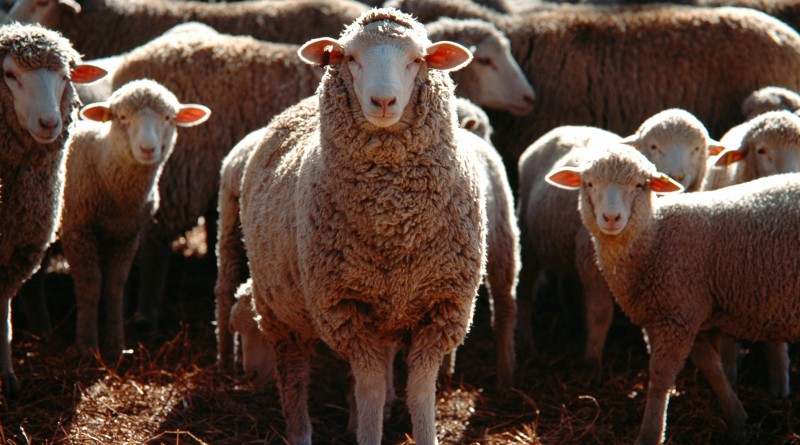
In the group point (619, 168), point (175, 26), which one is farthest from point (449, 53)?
point (175, 26)

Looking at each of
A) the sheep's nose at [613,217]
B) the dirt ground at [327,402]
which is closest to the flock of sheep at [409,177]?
the sheep's nose at [613,217]

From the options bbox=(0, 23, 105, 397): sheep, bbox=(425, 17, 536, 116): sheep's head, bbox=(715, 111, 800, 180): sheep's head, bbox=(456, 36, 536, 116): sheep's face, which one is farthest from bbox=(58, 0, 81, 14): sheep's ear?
bbox=(715, 111, 800, 180): sheep's head

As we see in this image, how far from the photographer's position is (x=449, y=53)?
3.77 meters

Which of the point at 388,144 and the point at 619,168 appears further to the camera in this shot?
the point at 619,168

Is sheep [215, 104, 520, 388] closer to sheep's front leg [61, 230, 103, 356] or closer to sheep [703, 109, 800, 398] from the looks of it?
sheep's front leg [61, 230, 103, 356]

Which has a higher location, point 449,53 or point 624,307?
point 449,53

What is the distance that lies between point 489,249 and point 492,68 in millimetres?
2373

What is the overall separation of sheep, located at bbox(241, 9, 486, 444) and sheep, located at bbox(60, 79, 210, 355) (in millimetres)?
1818

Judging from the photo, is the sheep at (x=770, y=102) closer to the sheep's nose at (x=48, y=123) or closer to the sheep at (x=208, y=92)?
the sheep at (x=208, y=92)

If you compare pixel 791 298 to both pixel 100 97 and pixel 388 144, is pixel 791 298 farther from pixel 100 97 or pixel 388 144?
pixel 100 97

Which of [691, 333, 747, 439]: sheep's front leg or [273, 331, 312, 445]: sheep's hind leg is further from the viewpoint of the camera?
[691, 333, 747, 439]: sheep's front leg

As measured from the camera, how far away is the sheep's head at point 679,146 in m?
5.21

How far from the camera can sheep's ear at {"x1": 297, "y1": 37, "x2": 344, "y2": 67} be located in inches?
149

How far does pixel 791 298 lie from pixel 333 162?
2.06 metres
